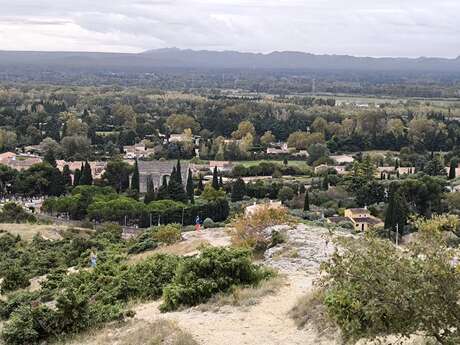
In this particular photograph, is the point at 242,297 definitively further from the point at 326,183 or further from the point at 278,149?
the point at 278,149

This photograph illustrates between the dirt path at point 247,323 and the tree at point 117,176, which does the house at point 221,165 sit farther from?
the dirt path at point 247,323

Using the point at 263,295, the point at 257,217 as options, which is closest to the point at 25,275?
the point at 257,217

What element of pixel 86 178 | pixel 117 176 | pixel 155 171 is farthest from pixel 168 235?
pixel 155 171

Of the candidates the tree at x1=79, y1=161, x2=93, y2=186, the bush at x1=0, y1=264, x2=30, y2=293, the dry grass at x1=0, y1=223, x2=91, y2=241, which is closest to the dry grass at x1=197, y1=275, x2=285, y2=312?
the bush at x1=0, y1=264, x2=30, y2=293

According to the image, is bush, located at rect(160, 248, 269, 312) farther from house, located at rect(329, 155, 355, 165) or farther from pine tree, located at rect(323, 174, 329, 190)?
house, located at rect(329, 155, 355, 165)

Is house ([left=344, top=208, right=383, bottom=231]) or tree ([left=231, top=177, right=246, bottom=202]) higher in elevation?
house ([left=344, top=208, right=383, bottom=231])

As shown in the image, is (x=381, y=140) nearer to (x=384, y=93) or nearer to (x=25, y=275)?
(x=25, y=275)
